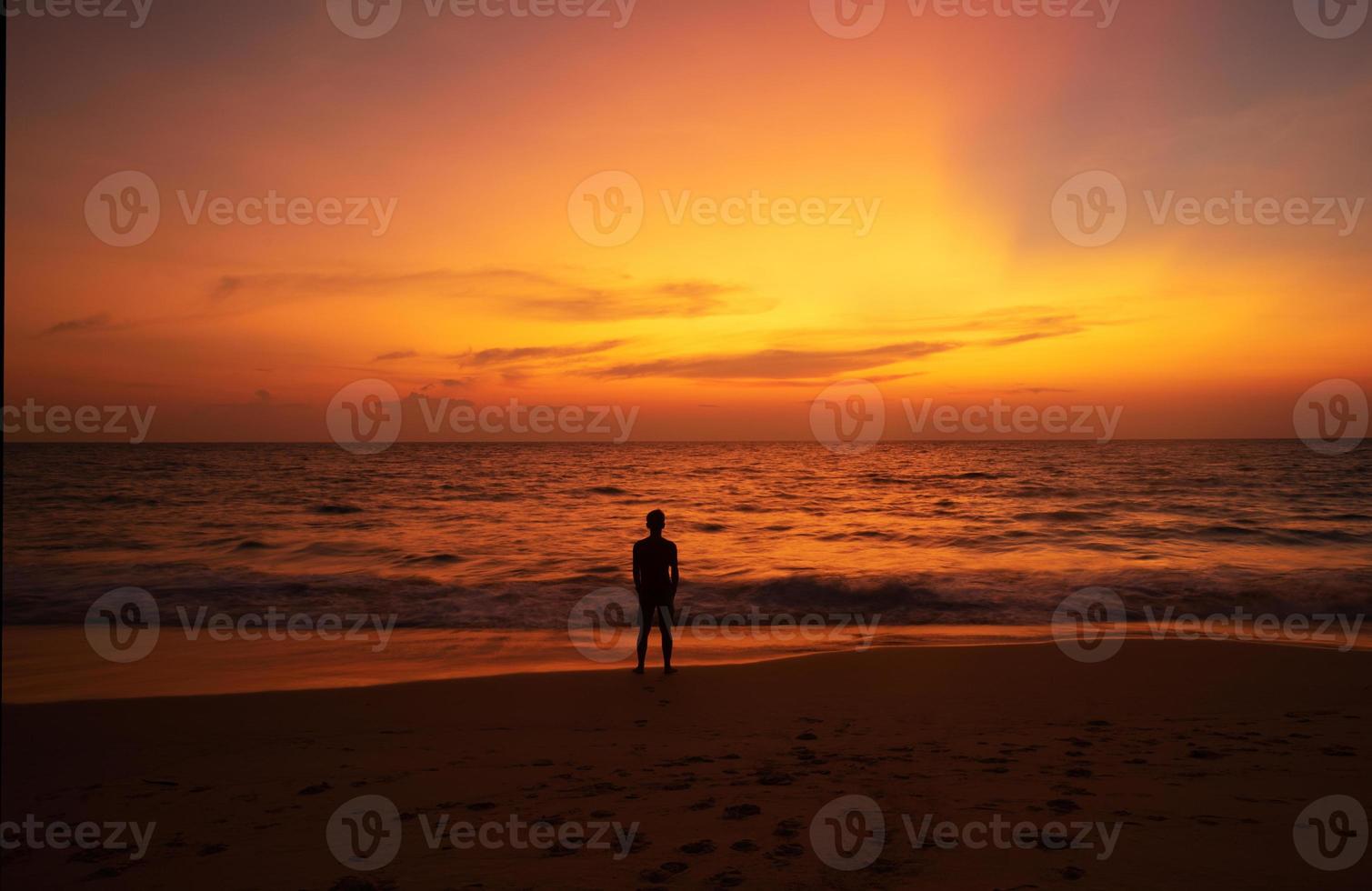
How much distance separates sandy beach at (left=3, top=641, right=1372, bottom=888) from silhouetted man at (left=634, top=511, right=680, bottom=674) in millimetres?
494

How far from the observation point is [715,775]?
7.29 metres

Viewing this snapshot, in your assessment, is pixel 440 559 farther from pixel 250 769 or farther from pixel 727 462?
pixel 727 462

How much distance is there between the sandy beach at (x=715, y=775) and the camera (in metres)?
5.46

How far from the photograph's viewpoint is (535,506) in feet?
129

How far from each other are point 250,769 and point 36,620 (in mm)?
12226

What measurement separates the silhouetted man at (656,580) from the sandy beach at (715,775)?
0.49 m

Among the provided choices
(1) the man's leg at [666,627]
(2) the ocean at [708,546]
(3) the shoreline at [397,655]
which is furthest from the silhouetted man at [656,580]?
(2) the ocean at [708,546]

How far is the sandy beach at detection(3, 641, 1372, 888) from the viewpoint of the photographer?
17.9 ft

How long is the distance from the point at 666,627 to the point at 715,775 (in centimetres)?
445

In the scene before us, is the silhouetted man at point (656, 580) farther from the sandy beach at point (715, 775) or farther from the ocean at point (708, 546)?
the ocean at point (708, 546)

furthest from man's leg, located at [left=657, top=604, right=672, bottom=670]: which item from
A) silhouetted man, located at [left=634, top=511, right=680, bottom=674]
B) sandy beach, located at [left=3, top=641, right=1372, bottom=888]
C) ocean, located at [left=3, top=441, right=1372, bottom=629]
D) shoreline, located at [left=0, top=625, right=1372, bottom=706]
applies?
ocean, located at [left=3, top=441, right=1372, bottom=629]

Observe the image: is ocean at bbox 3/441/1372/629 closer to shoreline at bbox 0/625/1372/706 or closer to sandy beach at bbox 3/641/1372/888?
shoreline at bbox 0/625/1372/706

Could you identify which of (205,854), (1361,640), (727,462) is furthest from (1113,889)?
(727,462)

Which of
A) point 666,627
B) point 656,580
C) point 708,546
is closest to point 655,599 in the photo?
point 656,580
